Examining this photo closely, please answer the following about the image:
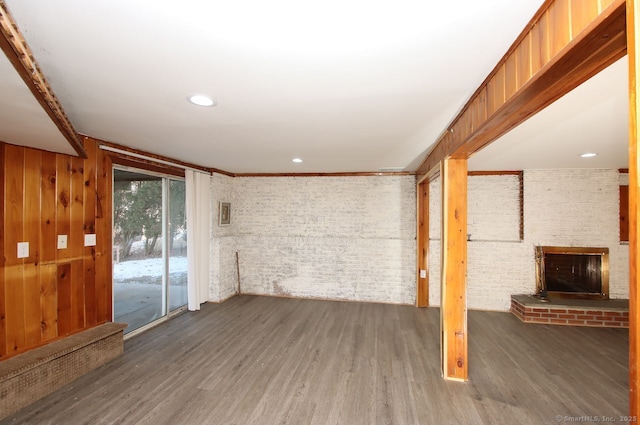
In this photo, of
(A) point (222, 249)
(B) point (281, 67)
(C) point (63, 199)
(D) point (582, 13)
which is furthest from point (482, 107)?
(A) point (222, 249)

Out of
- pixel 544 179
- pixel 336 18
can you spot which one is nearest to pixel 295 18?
pixel 336 18

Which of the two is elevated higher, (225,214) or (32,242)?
(225,214)

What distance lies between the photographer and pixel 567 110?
2.17 m

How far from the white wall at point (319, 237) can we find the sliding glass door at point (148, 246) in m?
0.71

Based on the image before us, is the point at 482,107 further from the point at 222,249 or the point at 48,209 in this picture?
the point at 222,249

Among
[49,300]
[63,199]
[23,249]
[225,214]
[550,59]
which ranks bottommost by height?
[49,300]

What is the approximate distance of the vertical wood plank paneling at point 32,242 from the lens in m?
2.63

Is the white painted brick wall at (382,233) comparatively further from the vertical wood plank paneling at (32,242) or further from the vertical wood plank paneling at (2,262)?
the vertical wood plank paneling at (2,262)

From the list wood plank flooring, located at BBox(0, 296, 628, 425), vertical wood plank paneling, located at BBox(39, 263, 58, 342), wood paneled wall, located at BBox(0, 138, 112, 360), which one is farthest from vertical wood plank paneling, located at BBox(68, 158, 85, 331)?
wood plank flooring, located at BBox(0, 296, 628, 425)

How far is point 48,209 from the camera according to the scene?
9.16 feet

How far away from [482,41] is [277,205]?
15.4 ft

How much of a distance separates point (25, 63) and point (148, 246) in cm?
330

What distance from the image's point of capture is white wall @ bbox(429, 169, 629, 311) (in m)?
4.46

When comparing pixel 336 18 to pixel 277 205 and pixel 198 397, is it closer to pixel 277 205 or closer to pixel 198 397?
pixel 198 397
